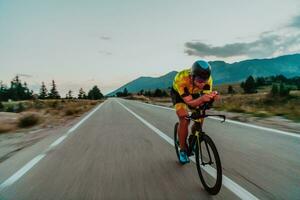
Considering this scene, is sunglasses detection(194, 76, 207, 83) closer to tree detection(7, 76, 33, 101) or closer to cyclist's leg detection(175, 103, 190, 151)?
cyclist's leg detection(175, 103, 190, 151)

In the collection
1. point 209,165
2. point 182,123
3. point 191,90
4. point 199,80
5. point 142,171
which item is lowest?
point 142,171

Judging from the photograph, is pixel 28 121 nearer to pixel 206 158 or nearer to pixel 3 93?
pixel 206 158

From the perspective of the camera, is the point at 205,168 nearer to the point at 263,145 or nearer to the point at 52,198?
the point at 52,198

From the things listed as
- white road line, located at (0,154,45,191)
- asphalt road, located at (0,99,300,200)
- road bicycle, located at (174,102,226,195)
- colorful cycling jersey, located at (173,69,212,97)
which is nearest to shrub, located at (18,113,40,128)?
asphalt road, located at (0,99,300,200)

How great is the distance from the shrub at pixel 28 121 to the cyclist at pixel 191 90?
516 inches

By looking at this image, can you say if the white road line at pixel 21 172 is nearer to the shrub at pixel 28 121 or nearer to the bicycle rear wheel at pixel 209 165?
the bicycle rear wheel at pixel 209 165

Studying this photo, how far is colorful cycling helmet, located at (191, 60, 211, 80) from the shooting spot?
16.2 ft

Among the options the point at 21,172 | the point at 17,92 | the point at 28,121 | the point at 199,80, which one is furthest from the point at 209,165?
the point at 17,92

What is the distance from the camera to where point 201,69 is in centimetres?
494

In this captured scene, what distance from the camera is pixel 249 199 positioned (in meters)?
4.21

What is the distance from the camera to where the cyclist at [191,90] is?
16.1ft

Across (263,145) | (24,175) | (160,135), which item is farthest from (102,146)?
(263,145)

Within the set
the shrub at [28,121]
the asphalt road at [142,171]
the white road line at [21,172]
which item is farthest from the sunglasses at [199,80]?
the shrub at [28,121]

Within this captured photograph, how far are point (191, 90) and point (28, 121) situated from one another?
14.2 metres
